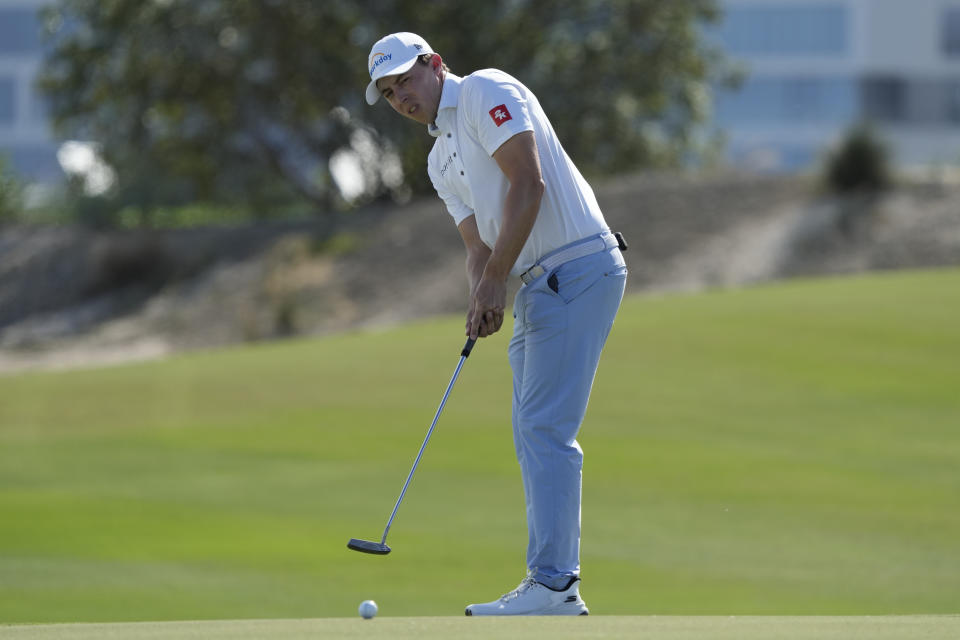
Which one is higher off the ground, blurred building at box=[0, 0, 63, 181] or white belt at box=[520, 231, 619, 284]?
blurred building at box=[0, 0, 63, 181]

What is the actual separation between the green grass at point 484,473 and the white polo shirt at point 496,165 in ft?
4.61

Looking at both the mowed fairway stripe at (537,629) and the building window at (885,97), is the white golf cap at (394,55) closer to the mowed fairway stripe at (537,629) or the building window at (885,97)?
the mowed fairway stripe at (537,629)

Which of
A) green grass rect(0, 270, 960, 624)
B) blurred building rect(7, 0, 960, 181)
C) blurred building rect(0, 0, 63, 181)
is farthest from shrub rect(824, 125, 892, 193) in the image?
blurred building rect(0, 0, 63, 181)

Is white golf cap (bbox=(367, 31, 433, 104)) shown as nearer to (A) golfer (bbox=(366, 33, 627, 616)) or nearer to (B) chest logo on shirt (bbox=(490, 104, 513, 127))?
(A) golfer (bbox=(366, 33, 627, 616))

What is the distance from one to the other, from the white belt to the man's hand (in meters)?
0.11

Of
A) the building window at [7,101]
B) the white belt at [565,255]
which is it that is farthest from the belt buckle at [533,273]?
the building window at [7,101]

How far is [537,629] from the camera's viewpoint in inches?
174

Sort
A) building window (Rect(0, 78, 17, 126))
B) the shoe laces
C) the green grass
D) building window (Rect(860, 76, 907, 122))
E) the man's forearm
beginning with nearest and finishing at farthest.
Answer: the shoe laces
the man's forearm
the green grass
building window (Rect(860, 76, 907, 122))
building window (Rect(0, 78, 17, 126))

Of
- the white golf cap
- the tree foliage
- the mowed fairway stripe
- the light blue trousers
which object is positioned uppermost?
the tree foliage

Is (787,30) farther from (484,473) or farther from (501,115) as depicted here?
(501,115)

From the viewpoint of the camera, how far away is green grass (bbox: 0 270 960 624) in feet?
25.1

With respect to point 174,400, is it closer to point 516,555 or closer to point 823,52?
point 516,555

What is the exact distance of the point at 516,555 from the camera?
332 inches

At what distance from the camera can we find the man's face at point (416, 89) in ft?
17.4
